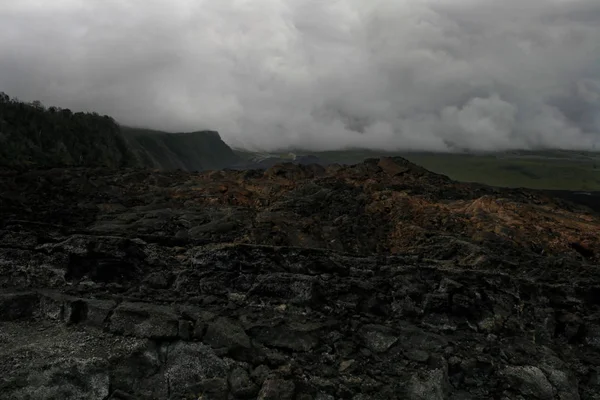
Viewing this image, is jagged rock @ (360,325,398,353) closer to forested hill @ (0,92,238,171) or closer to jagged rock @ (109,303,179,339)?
jagged rock @ (109,303,179,339)

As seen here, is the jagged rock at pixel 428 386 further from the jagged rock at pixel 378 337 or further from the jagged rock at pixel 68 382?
the jagged rock at pixel 68 382

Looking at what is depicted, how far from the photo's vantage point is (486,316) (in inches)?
440

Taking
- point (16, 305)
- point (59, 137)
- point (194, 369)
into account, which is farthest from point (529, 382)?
point (59, 137)

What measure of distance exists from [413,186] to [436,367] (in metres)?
17.9

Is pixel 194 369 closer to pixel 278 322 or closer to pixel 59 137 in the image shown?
pixel 278 322

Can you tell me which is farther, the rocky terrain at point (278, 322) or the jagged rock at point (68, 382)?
the rocky terrain at point (278, 322)

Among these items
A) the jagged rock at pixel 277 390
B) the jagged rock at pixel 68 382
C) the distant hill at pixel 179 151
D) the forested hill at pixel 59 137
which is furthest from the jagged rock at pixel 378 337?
the distant hill at pixel 179 151

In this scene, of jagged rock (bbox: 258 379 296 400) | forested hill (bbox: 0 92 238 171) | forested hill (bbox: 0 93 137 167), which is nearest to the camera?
jagged rock (bbox: 258 379 296 400)

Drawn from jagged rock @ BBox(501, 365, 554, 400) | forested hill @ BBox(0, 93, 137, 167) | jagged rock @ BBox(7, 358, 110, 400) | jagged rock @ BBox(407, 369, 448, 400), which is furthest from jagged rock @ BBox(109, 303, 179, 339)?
forested hill @ BBox(0, 93, 137, 167)

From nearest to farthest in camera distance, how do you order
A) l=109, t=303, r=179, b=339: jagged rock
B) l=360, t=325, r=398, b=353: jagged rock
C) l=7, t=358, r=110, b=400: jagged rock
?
1. l=7, t=358, r=110, b=400: jagged rock
2. l=109, t=303, r=179, b=339: jagged rock
3. l=360, t=325, r=398, b=353: jagged rock

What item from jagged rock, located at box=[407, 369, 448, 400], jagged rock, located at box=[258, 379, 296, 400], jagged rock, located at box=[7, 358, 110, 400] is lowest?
jagged rock, located at box=[407, 369, 448, 400]

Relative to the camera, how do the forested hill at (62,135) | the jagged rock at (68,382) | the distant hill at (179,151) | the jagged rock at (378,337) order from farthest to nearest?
the distant hill at (179,151) → the forested hill at (62,135) → the jagged rock at (378,337) → the jagged rock at (68,382)

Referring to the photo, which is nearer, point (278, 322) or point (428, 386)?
point (428, 386)

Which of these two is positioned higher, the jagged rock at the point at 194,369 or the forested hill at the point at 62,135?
the forested hill at the point at 62,135
